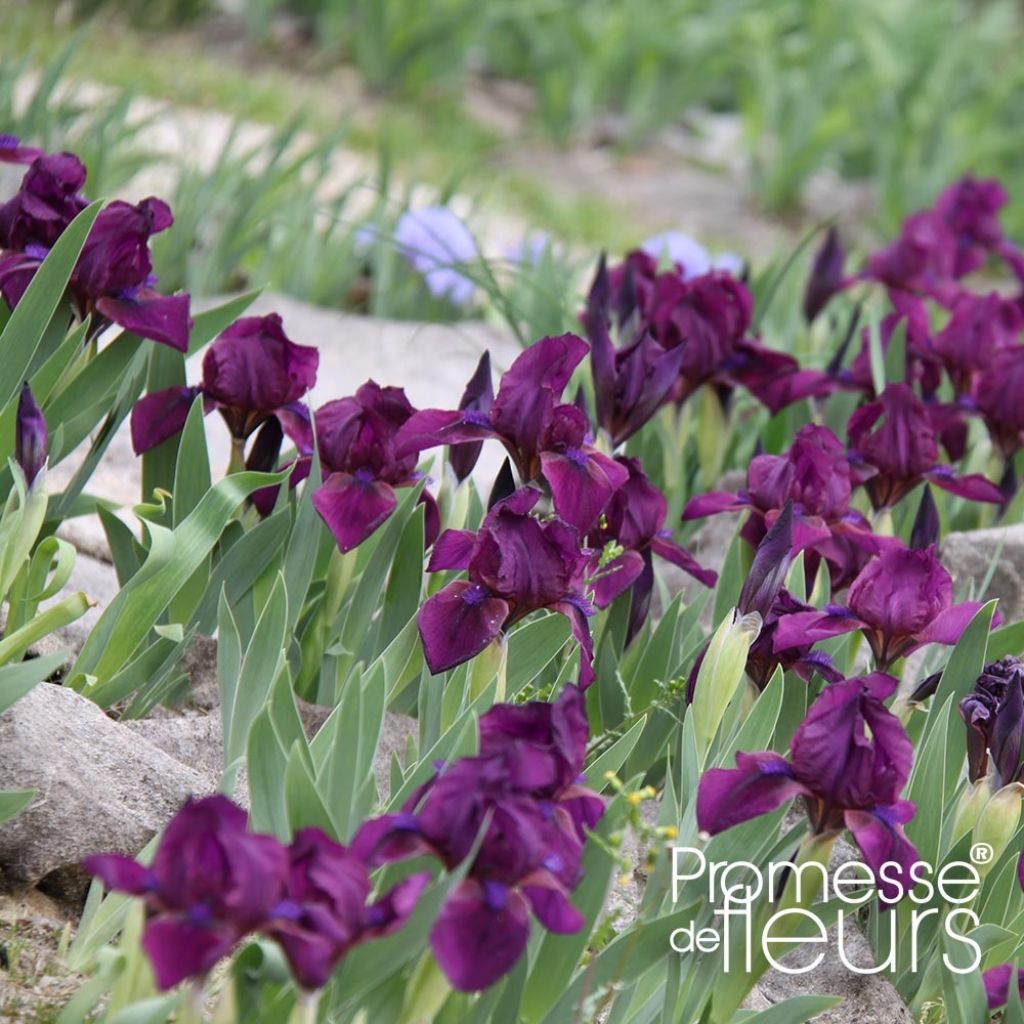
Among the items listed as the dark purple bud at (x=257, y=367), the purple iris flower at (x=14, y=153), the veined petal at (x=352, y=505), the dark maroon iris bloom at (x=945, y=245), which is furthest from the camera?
the dark maroon iris bloom at (x=945, y=245)

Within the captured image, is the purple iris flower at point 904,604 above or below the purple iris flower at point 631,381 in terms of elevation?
below

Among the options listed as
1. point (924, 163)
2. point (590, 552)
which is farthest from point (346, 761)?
point (924, 163)

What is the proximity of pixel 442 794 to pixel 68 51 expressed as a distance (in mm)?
2471

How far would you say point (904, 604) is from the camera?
1.71 meters

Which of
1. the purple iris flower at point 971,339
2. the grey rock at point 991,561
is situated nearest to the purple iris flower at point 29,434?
the grey rock at point 991,561

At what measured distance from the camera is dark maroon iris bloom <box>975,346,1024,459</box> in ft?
8.27

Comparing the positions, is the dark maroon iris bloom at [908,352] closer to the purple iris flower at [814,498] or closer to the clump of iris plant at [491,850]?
the purple iris flower at [814,498]

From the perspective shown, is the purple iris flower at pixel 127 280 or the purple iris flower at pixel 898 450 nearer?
the purple iris flower at pixel 127 280

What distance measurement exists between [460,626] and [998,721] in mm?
598

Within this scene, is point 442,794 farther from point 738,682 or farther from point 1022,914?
point 1022,914

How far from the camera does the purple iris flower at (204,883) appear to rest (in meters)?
1.01

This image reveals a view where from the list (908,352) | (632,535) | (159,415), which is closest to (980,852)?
(632,535)

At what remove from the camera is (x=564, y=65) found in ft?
23.5

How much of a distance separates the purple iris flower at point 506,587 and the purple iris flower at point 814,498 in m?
0.47
